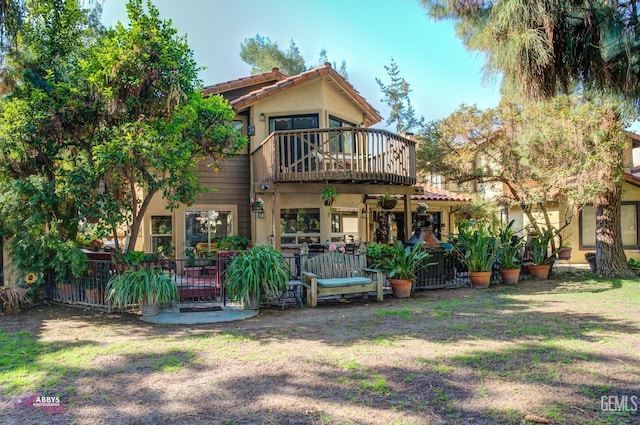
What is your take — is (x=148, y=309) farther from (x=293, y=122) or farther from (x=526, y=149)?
(x=526, y=149)

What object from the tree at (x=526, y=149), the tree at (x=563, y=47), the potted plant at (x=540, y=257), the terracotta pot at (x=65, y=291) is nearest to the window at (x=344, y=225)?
the tree at (x=526, y=149)

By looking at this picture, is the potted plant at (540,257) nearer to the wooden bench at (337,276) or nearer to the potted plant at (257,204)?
the wooden bench at (337,276)

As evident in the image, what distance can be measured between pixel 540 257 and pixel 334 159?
6298mm

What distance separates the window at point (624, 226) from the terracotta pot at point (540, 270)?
21.7ft

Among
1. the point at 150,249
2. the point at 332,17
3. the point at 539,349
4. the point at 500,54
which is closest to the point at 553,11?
the point at 500,54

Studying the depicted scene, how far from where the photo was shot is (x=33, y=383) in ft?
13.0

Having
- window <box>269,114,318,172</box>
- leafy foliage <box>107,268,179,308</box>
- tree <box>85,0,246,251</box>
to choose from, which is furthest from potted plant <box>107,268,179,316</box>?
window <box>269,114,318,172</box>

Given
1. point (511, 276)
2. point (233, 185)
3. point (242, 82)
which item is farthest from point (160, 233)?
point (511, 276)

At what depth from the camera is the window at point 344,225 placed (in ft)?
42.1

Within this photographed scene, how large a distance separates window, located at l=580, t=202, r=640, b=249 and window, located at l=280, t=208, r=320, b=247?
1133 cm

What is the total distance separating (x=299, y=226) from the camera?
1248cm

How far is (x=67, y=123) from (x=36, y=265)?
2.67m

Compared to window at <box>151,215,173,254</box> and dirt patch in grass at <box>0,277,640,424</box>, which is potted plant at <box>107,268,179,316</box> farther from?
window at <box>151,215,173,254</box>

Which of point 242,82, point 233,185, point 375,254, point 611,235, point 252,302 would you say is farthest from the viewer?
point 242,82
